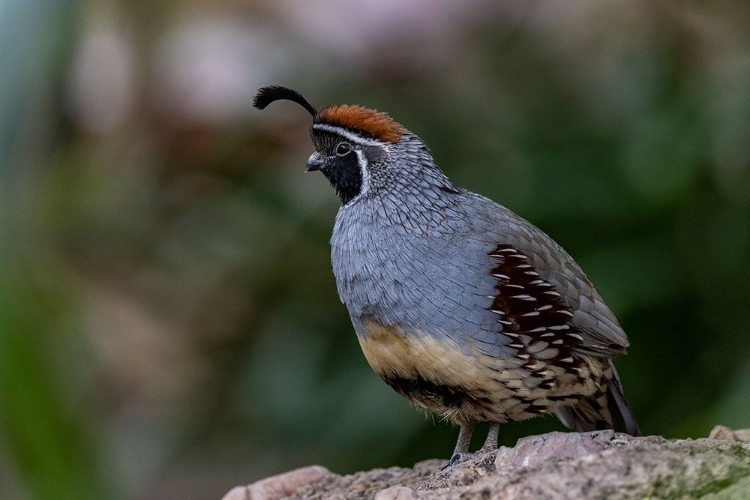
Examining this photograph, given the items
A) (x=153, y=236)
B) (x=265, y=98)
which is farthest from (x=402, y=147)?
(x=153, y=236)

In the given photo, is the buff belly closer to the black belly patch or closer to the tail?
the black belly patch

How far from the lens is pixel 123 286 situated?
590 centimetres

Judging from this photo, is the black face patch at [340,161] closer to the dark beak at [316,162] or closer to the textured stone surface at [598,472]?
the dark beak at [316,162]

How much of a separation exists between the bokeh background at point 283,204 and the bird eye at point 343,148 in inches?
40.9

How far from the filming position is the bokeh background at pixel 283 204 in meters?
3.49

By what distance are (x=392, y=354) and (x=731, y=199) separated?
203 cm

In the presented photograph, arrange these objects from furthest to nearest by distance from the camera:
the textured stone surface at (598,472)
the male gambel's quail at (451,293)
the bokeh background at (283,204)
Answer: the bokeh background at (283,204) < the male gambel's quail at (451,293) < the textured stone surface at (598,472)

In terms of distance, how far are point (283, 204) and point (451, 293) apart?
212cm

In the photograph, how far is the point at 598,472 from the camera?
1832mm

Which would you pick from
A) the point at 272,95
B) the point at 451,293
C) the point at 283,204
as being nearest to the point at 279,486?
the point at 451,293

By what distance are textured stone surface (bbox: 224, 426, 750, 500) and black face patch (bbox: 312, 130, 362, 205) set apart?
3.28ft

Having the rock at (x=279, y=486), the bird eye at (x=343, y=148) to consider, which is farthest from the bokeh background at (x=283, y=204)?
the bird eye at (x=343, y=148)

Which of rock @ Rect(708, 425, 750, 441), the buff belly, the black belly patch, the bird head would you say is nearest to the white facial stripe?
the bird head

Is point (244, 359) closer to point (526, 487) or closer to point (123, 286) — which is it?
point (123, 286)
